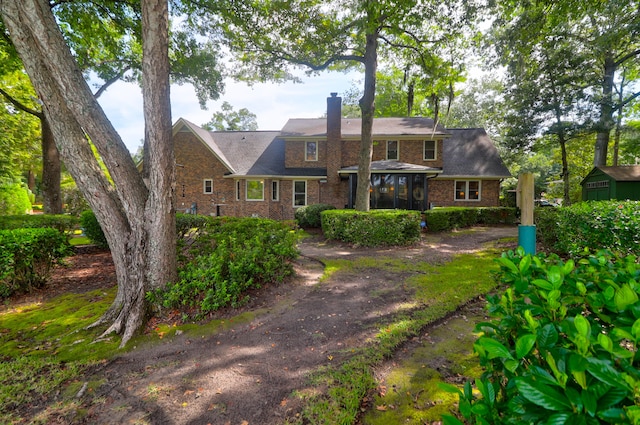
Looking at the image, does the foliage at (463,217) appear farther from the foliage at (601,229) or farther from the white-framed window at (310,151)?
the white-framed window at (310,151)

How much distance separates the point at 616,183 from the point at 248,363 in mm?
20473

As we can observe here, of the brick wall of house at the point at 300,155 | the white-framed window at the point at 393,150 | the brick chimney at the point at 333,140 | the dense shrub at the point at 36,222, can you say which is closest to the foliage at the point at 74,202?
the dense shrub at the point at 36,222

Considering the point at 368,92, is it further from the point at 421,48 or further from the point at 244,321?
the point at 244,321

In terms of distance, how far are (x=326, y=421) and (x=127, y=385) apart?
209 cm

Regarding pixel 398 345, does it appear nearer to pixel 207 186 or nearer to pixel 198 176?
pixel 207 186

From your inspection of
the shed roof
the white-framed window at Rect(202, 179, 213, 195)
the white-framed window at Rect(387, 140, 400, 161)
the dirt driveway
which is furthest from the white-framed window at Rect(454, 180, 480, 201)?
the white-framed window at Rect(202, 179, 213, 195)

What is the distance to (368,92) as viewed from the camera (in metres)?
11.4

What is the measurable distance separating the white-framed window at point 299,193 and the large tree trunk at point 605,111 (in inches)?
668

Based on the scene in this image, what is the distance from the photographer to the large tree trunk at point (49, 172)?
11008 mm

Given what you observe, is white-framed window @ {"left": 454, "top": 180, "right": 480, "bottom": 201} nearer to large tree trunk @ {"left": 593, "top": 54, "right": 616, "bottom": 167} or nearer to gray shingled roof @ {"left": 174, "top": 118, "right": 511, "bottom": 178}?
gray shingled roof @ {"left": 174, "top": 118, "right": 511, "bottom": 178}

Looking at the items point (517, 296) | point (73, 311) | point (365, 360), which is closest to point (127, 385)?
point (365, 360)

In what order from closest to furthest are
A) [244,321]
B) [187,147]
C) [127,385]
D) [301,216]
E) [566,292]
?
[566,292] < [127,385] < [244,321] < [301,216] < [187,147]

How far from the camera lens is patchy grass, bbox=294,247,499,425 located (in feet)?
7.56

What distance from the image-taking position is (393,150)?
18.7 m
